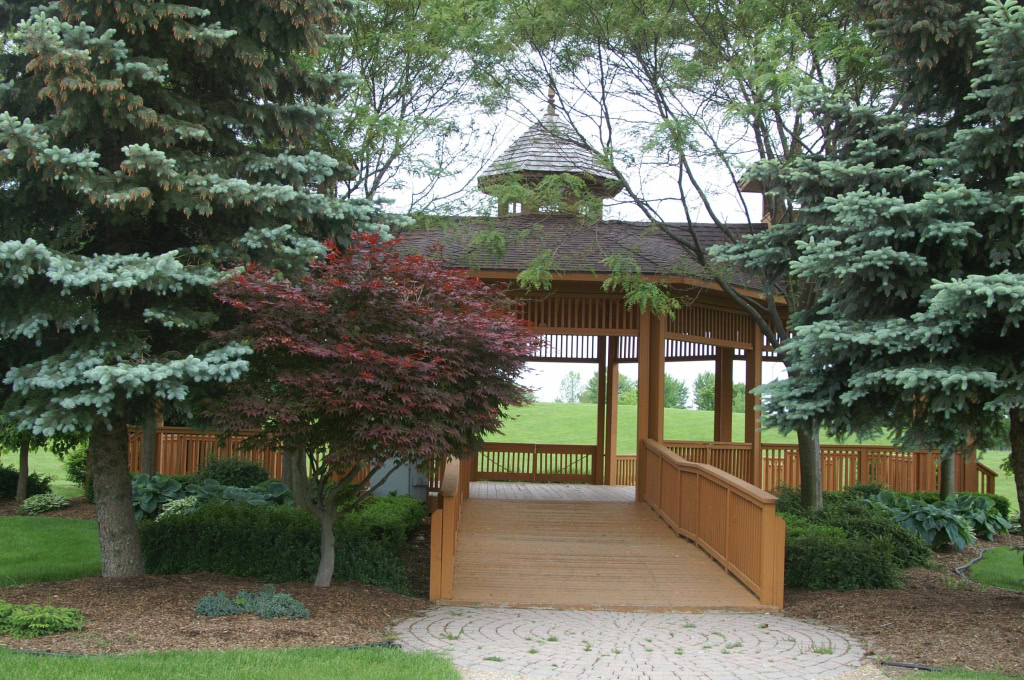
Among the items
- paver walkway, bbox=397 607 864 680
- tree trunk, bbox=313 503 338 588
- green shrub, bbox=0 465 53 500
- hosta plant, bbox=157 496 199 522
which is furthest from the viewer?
green shrub, bbox=0 465 53 500

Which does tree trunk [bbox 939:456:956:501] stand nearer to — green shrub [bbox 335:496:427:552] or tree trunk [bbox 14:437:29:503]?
green shrub [bbox 335:496:427:552]

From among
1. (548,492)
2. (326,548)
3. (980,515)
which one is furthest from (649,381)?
(326,548)

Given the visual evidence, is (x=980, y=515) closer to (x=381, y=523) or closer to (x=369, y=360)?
(x=381, y=523)

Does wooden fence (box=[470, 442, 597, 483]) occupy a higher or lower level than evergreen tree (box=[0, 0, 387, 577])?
lower

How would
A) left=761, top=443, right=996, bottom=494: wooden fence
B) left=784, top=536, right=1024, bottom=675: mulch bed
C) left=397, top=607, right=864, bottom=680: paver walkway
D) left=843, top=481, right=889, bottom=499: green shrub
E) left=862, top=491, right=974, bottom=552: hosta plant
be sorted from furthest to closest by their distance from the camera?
left=761, top=443, right=996, bottom=494: wooden fence → left=843, top=481, right=889, bottom=499: green shrub → left=862, top=491, right=974, bottom=552: hosta plant → left=784, top=536, right=1024, bottom=675: mulch bed → left=397, top=607, right=864, bottom=680: paver walkway

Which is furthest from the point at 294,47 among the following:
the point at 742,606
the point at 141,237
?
the point at 742,606

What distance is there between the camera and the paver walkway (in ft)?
20.1

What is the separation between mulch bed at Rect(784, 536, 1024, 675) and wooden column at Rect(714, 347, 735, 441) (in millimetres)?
6989

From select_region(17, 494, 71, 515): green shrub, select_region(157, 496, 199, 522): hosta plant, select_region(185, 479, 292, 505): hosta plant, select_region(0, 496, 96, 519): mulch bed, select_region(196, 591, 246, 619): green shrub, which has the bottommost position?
select_region(0, 496, 96, 519): mulch bed

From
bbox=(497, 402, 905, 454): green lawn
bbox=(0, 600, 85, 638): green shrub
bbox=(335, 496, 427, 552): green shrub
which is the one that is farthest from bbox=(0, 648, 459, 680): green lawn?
bbox=(497, 402, 905, 454): green lawn

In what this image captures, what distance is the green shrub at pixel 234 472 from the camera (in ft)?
44.2

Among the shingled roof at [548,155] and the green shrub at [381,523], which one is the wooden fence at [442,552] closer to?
the green shrub at [381,523]

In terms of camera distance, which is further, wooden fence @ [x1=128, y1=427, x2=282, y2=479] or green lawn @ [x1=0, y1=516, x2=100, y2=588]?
wooden fence @ [x1=128, y1=427, x2=282, y2=479]

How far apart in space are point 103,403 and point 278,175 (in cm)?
237
